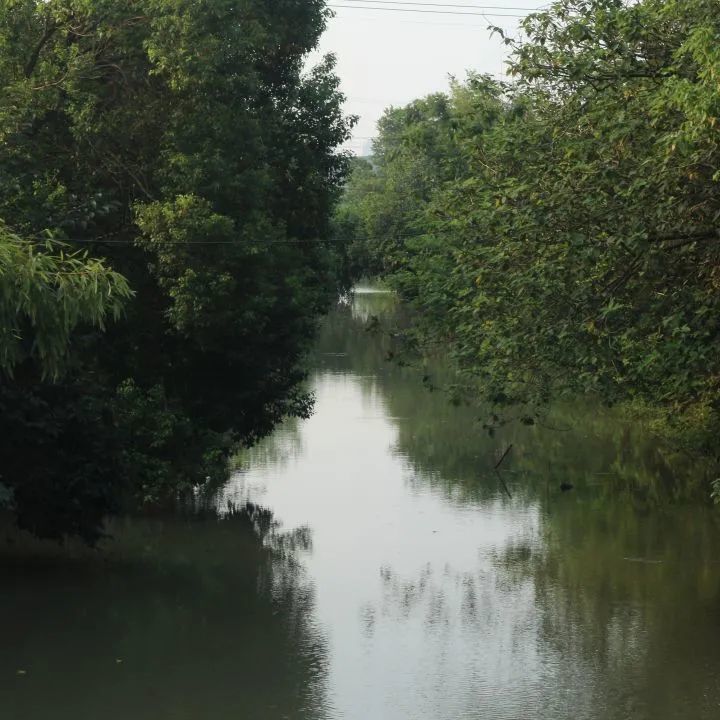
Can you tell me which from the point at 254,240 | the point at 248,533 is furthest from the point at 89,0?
the point at 248,533

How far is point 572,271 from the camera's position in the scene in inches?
580

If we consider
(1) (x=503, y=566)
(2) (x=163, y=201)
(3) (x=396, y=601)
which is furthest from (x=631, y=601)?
(2) (x=163, y=201)

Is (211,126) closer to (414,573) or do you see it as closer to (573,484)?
(414,573)

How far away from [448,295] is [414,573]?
5.39m

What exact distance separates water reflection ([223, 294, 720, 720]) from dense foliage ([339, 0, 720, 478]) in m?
3.12

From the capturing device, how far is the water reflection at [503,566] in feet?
46.3

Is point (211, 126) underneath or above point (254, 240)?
above

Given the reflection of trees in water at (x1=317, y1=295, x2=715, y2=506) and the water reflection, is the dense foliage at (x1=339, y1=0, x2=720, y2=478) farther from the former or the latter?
the reflection of trees in water at (x1=317, y1=295, x2=715, y2=506)

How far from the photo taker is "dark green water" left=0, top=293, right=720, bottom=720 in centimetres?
1380

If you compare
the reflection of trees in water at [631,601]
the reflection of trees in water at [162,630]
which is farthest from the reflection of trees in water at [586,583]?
the reflection of trees in water at [162,630]

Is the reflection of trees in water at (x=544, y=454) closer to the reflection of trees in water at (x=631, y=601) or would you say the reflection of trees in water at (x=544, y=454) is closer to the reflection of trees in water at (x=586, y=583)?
the reflection of trees in water at (x=586, y=583)

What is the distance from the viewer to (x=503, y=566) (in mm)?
19984

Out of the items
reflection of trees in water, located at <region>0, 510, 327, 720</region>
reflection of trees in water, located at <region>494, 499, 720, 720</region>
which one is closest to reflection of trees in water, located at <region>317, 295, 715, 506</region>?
reflection of trees in water, located at <region>494, 499, 720, 720</region>

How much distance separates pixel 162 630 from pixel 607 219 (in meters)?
8.01
